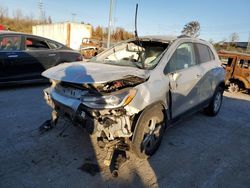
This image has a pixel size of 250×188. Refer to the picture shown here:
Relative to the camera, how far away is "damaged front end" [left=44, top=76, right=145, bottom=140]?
9.62ft

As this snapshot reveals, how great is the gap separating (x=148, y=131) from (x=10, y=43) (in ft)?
17.0

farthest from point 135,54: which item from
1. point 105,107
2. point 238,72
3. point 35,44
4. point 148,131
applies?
point 238,72

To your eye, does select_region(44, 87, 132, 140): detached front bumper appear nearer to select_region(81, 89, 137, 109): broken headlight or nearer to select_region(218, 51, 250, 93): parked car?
select_region(81, 89, 137, 109): broken headlight

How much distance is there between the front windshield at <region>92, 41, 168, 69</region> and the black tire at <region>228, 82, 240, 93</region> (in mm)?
6806

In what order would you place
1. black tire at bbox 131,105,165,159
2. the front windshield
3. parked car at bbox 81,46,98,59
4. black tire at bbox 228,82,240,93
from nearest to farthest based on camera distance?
1. black tire at bbox 131,105,165,159
2. the front windshield
3. black tire at bbox 228,82,240,93
4. parked car at bbox 81,46,98,59

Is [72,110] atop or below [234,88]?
atop

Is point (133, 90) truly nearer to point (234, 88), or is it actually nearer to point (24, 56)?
point (24, 56)

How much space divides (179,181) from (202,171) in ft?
1.52

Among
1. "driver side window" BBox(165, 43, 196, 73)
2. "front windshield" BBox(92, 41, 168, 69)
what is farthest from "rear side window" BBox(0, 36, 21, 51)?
"driver side window" BBox(165, 43, 196, 73)

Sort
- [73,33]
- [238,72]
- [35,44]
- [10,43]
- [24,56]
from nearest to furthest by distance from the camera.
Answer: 1. [10,43]
2. [24,56]
3. [35,44]
4. [238,72]
5. [73,33]

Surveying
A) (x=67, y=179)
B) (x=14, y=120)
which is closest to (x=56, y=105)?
(x=67, y=179)

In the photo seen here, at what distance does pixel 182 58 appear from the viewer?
13.6 feet

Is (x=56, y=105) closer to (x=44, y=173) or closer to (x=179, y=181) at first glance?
(x=44, y=173)

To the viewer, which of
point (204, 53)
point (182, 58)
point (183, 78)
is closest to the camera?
point (183, 78)
